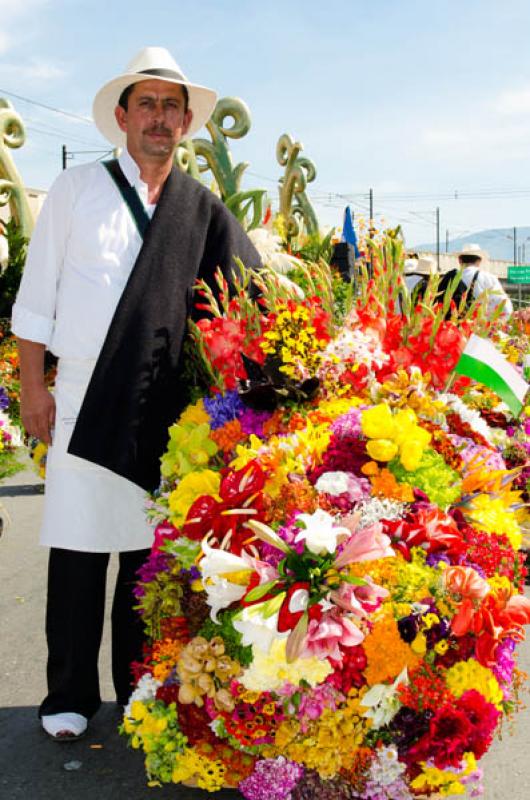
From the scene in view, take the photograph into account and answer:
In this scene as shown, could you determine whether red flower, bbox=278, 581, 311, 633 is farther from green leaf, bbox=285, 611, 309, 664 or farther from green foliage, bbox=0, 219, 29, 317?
green foliage, bbox=0, 219, 29, 317

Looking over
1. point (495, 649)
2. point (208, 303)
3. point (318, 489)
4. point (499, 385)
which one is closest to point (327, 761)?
point (495, 649)

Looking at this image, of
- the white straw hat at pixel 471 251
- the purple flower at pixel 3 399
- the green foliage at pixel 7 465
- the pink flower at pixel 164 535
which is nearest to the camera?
the pink flower at pixel 164 535

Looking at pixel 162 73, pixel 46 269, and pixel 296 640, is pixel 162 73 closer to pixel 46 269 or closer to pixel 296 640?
pixel 46 269

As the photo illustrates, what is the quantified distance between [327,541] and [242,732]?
608 mm

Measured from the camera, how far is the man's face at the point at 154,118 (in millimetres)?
3248

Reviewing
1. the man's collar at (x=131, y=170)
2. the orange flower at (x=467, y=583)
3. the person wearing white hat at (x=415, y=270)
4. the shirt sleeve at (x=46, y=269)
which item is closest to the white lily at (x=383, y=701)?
the orange flower at (x=467, y=583)

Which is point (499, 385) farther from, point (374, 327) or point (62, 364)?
point (62, 364)

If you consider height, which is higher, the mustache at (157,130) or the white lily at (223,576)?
the mustache at (157,130)

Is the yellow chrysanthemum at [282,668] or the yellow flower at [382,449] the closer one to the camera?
the yellow chrysanthemum at [282,668]

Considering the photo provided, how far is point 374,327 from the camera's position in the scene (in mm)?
2951

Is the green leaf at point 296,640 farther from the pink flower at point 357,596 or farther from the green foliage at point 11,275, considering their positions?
the green foliage at point 11,275

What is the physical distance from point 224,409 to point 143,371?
0.33m

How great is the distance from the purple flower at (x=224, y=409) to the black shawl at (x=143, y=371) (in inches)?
9.0

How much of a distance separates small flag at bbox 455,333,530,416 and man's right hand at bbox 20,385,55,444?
1448 millimetres
